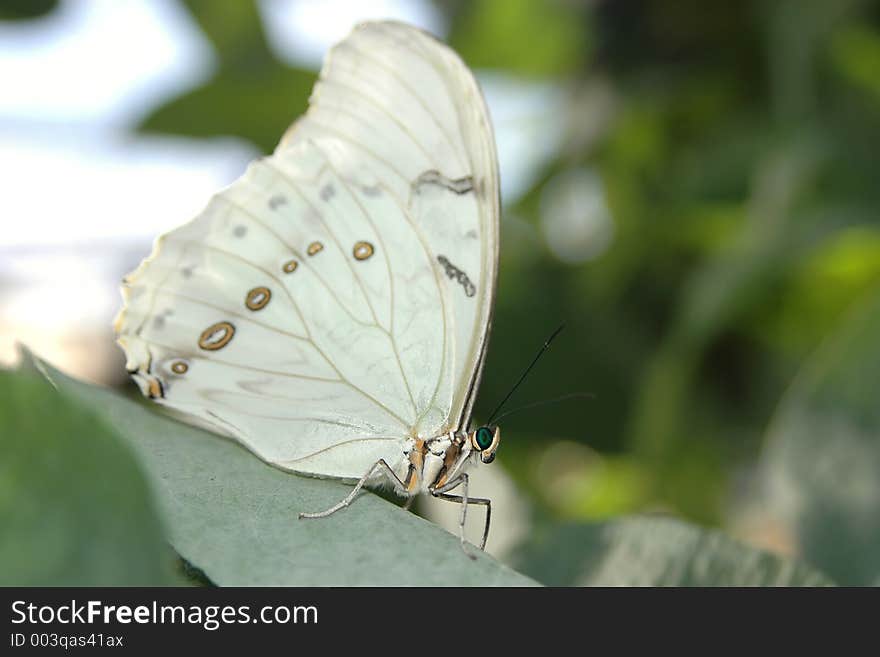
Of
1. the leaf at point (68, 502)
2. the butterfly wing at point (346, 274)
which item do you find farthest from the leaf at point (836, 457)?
the leaf at point (68, 502)

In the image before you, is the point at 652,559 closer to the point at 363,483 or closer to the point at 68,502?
the point at 363,483

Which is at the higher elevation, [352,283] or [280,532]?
[352,283]

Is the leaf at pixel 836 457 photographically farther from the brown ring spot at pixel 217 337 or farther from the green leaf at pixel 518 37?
the green leaf at pixel 518 37

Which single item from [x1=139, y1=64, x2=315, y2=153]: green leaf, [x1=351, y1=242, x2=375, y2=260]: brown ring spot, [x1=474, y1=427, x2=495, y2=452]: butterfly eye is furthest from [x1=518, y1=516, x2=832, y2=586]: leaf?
[x1=139, y1=64, x2=315, y2=153]: green leaf

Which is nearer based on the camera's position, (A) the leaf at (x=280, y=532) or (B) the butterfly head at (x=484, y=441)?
(A) the leaf at (x=280, y=532)

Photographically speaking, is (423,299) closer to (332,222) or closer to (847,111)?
(332,222)

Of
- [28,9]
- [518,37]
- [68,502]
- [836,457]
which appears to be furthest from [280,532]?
[518,37]

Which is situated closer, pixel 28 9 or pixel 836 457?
pixel 836 457
